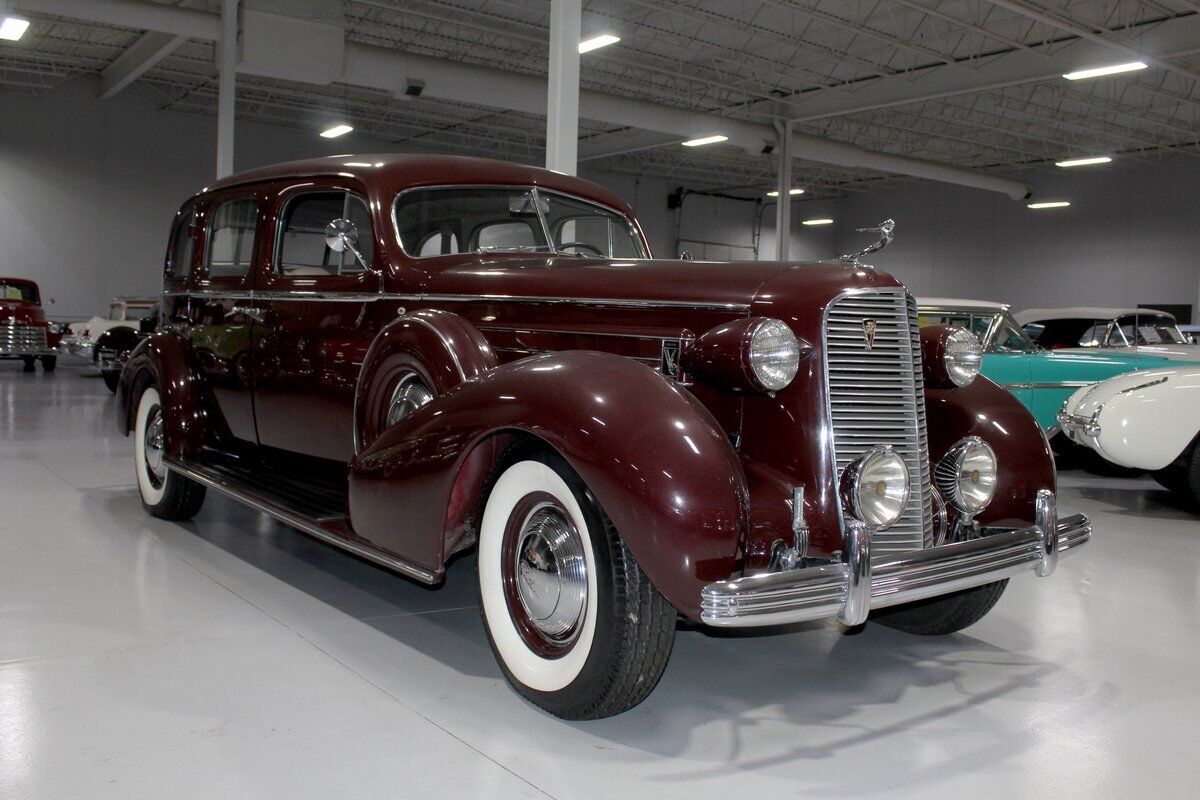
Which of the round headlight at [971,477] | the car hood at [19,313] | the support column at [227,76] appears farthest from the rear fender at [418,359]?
the car hood at [19,313]

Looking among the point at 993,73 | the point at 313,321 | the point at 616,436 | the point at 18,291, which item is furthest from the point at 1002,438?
the point at 18,291

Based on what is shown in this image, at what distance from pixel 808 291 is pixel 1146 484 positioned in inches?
274

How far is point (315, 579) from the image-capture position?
4367mm

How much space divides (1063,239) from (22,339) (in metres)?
23.5

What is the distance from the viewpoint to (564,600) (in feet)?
9.31

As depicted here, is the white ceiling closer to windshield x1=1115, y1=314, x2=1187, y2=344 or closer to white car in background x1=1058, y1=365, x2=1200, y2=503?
windshield x1=1115, y1=314, x2=1187, y2=344

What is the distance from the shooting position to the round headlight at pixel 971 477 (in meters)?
3.34

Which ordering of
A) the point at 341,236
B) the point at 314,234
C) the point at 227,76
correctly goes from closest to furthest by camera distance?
1. the point at 341,236
2. the point at 314,234
3. the point at 227,76

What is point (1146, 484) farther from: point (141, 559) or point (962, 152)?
point (962, 152)

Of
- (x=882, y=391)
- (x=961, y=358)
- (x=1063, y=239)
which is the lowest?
(x=882, y=391)

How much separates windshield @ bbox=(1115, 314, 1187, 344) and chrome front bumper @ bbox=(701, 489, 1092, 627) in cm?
739

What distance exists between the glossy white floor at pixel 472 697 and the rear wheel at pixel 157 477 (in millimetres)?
571

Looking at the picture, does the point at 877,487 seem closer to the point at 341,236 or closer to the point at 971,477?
the point at 971,477

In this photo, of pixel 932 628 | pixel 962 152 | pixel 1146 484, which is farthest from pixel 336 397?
pixel 962 152
